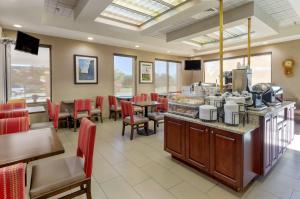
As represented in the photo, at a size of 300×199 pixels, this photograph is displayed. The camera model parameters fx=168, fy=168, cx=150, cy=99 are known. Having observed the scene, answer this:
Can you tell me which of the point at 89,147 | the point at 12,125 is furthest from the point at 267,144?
the point at 12,125

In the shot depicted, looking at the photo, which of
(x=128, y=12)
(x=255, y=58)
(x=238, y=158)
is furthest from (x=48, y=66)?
(x=255, y=58)

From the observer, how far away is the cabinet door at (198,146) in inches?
96.1

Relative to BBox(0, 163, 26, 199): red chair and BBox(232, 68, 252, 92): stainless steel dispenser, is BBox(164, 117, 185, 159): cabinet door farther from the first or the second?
BBox(0, 163, 26, 199): red chair

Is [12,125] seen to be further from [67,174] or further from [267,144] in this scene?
[267,144]

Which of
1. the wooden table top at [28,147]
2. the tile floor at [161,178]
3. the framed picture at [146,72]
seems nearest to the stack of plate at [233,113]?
the tile floor at [161,178]

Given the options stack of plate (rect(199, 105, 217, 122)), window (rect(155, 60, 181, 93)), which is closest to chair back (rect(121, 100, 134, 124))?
stack of plate (rect(199, 105, 217, 122))

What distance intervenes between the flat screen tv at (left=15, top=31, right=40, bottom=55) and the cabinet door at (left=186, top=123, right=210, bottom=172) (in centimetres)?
387

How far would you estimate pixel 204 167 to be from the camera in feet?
8.17

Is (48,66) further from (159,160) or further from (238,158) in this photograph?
(238,158)

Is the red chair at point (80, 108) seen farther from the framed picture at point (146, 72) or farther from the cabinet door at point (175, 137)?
the framed picture at point (146, 72)

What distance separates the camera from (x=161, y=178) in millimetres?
2551

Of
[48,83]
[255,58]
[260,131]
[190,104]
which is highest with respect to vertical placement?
[255,58]

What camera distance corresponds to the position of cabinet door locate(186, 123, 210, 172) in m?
2.44

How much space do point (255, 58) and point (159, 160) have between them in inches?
259
